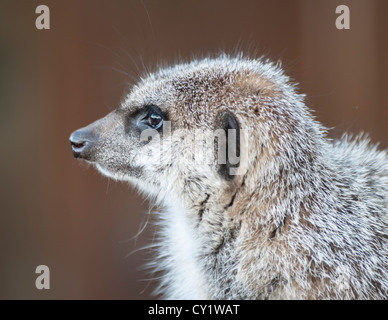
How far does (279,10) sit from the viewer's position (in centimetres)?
409

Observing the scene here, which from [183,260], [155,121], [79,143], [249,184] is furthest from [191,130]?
[183,260]

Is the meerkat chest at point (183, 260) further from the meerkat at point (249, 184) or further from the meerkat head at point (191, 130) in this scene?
the meerkat head at point (191, 130)

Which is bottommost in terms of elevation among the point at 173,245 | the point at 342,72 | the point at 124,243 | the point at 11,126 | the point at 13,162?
the point at 124,243

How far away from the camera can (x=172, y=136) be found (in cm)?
211

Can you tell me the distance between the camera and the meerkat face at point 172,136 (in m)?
2.02

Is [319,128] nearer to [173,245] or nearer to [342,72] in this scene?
[173,245]

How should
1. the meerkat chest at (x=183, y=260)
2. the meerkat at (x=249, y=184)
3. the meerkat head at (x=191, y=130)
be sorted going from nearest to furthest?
1. the meerkat at (x=249, y=184)
2. the meerkat head at (x=191, y=130)
3. the meerkat chest at (x=183, y=260)

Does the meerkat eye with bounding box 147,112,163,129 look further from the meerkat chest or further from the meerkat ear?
the meerkat chest

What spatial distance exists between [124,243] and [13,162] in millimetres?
1101

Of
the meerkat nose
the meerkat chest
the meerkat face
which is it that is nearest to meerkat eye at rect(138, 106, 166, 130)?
the meerkat face

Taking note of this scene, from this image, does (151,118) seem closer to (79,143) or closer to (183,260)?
(79,143)

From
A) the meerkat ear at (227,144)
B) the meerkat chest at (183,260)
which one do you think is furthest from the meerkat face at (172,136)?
the meerkat chest at (183,260)
